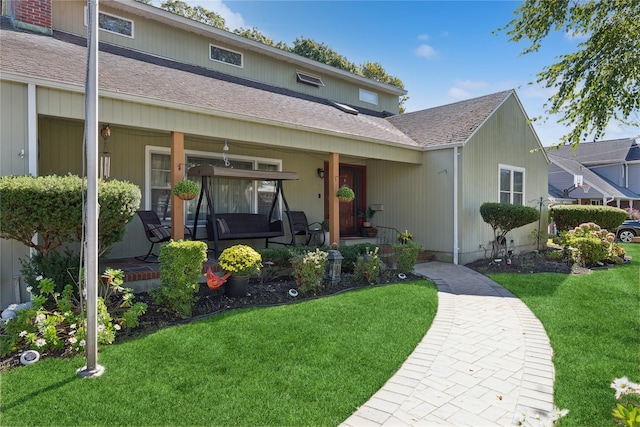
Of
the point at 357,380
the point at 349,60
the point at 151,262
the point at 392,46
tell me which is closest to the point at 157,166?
the point at 151,262

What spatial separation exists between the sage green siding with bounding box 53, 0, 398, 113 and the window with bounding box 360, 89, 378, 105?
0.37 meters

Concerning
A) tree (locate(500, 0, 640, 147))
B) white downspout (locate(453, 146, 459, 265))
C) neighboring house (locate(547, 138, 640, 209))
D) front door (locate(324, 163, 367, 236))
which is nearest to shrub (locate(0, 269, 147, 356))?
tree (locate(500, 0, 640, 147))

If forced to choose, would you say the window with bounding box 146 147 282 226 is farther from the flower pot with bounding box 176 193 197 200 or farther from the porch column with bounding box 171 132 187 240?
the flower pot with bounding box 176 193 197 200

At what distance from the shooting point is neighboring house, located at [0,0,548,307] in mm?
5344

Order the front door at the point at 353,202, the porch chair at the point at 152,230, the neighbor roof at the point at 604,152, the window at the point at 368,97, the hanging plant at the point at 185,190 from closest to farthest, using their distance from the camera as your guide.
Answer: the hanging plant at the point at 185,190 → the porch chair at the point at 152,230 → the front door at the point at 353,202 → the window at the point at 368,97 → the neighbor roof at the point at 604,152

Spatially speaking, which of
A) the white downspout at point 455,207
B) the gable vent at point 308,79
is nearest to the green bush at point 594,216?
the white downspout at point 455,207

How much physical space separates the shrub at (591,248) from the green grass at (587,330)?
2.54 feet

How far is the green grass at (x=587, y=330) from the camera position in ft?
9.70

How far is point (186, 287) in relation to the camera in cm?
458

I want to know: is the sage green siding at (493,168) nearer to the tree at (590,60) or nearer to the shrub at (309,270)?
the tree at (590,60)

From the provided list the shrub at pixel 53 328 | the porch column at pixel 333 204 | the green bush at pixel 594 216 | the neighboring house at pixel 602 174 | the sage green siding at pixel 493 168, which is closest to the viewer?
the shrub at pixel 53 328

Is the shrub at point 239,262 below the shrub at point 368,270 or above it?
above

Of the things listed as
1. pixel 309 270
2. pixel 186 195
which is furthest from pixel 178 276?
pixel 309 270

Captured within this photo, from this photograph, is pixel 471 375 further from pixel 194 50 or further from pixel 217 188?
pixel 194 50
